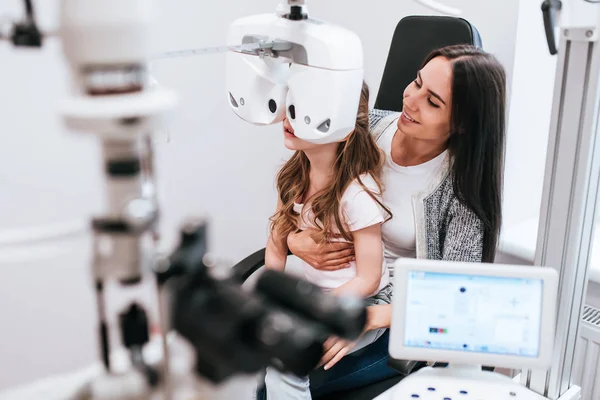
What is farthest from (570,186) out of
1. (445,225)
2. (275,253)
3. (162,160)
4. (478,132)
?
(162,160)

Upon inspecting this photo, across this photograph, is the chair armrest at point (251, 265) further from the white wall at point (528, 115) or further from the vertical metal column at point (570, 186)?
the white wall at point (528, 115)

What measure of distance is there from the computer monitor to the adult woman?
25 centimetres

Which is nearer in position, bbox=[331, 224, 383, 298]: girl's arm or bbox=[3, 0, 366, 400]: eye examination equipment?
bbox=[3, 0, 366, 400]: eye examination equipment

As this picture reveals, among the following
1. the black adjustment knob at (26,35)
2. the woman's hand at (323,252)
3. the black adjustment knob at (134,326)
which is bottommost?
the woman's hand at (323,252)

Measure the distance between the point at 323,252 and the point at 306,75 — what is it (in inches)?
21.8

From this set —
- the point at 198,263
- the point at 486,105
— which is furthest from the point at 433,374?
the point at 198,263

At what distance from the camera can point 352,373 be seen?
4.52 ft

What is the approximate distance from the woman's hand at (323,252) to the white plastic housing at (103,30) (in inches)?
36.0

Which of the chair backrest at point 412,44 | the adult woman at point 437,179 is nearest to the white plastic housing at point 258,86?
the adult woman at point 437,179

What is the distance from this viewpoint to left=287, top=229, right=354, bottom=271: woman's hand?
137 cm

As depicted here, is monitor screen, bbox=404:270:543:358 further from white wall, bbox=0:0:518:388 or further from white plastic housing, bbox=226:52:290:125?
white wall, bbox=0:0:518:388

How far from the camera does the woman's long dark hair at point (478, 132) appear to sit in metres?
1.22

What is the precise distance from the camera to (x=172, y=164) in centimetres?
204

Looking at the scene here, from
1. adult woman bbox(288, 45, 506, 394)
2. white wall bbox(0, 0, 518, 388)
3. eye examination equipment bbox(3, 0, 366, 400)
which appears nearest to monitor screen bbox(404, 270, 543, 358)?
adult woman bbox(288, 45, 506, 394)
